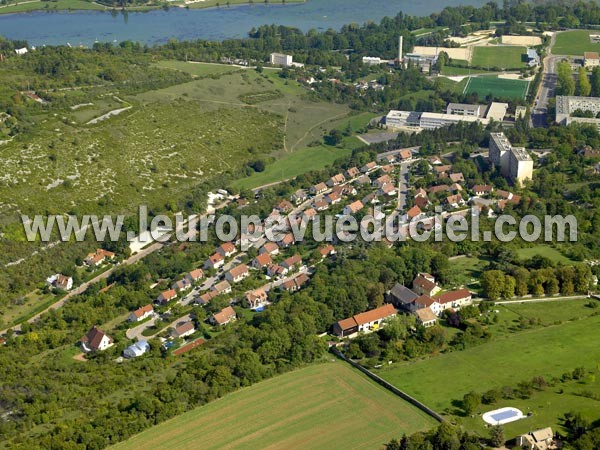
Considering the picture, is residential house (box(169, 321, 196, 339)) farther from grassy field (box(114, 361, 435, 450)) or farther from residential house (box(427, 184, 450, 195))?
residential house (box(427, 184, 450, 195))

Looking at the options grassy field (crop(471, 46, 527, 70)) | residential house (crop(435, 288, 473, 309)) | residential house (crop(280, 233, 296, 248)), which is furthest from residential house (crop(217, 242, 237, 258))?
grassy field (crop(471, 46, 527, 70))

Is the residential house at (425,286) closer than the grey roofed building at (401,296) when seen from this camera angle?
No

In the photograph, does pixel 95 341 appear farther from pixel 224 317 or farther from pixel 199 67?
pixel 199 67

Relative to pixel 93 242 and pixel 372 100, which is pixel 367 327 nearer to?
pixel 93 242

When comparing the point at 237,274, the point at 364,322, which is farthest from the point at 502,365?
the point at 237,274

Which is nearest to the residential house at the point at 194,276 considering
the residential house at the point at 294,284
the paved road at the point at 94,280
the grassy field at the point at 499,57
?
the paved road at the point at 94,280

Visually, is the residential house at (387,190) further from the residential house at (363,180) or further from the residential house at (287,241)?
the residential house at (287,241)

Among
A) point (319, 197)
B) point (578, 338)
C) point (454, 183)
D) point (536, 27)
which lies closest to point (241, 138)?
point (319, 197)
